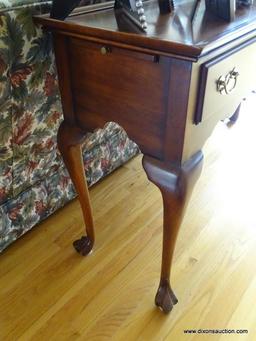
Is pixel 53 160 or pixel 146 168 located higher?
pixel 146 168

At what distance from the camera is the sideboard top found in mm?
559

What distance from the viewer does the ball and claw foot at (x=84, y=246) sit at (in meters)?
1.11

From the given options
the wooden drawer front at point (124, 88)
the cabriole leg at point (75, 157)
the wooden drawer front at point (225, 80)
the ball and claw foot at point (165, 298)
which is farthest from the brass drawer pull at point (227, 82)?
the ball and claw foot at point (165, 298)

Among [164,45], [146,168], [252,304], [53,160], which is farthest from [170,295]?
[164,45]

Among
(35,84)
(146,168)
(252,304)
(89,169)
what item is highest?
(35,84)

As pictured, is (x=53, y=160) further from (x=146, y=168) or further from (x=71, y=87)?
(x=146, y=168)

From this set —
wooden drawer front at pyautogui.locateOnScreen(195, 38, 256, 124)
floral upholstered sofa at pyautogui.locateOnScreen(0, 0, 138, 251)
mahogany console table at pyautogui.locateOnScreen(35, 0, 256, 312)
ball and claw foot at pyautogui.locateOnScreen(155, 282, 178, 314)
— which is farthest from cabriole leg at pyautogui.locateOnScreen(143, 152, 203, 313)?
floral upholstered sofa at pyautogui.locateOnScreen(0, 0, 138, 251)

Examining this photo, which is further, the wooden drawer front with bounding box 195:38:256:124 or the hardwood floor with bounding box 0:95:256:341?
the hardwood floor with bounding box 0:95:256:341

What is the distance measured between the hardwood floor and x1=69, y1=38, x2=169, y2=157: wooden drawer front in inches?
19.4

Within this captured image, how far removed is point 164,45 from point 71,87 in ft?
1.09

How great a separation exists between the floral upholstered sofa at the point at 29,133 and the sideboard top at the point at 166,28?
7 centimetres

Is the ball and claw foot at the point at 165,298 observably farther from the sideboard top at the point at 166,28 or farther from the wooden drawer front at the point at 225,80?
the sideboard top at the point at 166,28

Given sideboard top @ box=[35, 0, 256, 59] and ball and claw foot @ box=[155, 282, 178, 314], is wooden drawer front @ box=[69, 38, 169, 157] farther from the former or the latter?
ball and claw foot @ box=[155, 282, 178, 314]

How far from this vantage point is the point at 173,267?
3.54 feet
